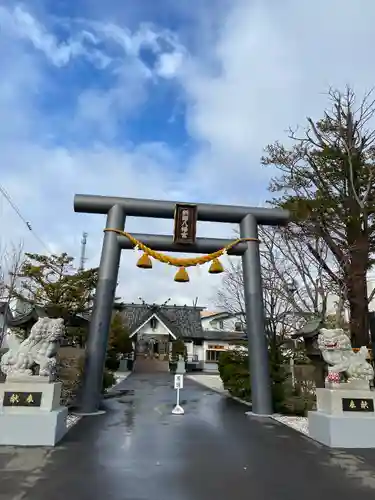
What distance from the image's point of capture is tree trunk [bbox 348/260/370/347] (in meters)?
11.1

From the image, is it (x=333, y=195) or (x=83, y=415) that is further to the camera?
(x=333, y=195)

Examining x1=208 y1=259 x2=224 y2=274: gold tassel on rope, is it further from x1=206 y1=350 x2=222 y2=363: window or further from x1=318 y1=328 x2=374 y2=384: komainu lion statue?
x1=206 y1=350 x2=222 y2=363: window

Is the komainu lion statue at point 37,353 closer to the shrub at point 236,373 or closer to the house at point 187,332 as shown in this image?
the shrub at point 236,373

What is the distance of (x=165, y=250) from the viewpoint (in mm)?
11242

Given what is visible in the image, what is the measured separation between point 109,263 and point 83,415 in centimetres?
383

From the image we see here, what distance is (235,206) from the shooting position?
11.4 m

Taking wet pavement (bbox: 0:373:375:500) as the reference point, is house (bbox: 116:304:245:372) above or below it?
above

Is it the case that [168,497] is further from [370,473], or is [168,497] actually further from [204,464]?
[370,473]

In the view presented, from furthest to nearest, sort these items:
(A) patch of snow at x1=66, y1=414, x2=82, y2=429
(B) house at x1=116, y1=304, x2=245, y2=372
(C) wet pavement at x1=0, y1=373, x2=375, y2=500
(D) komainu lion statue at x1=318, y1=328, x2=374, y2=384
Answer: (B) house at x1=116, y1=304, x2=245, y2=372 → (A) patch of snow at x1=66, y1=414, x2=82, y2=429 → (D) komainu lion statue at x1=318, y1=328, x2=374, y2=384 → (C) wet pavement at x1=0, y1=373, x2=375, y2=500

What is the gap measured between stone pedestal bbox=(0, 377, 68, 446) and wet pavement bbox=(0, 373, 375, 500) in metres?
0.34

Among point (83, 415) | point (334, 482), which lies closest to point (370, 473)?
point (334, 482)

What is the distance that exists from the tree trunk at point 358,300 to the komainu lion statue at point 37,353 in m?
8.09

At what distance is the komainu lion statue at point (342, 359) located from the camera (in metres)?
7.58

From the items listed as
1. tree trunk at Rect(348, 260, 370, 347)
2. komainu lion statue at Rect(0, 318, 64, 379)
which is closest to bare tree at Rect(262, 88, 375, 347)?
tree trunk at Rect(348, 260, 370, 347)
